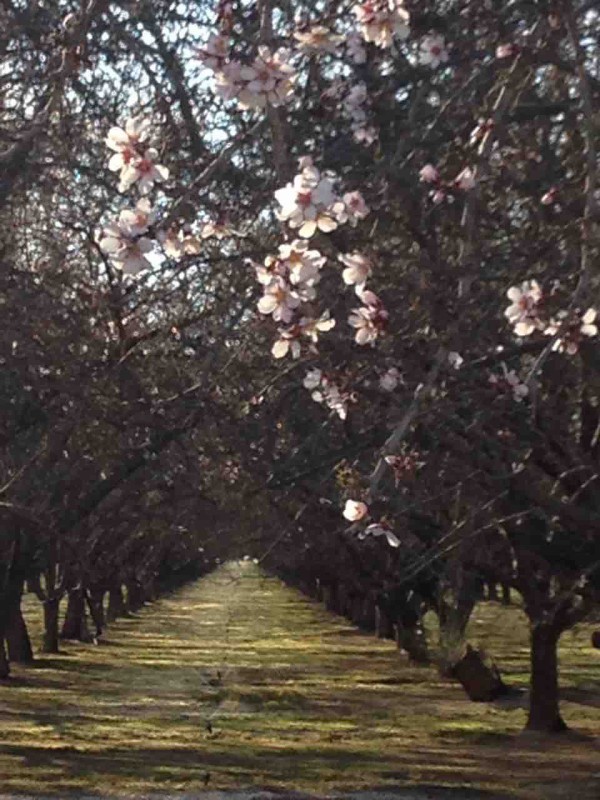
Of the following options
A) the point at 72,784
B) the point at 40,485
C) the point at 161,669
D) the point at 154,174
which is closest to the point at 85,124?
the point at 154,174

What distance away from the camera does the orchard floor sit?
17.4 metres

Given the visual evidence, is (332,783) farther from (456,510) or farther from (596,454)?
(596,454)

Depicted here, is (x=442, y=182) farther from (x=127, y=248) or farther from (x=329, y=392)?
(x=127, y=248)

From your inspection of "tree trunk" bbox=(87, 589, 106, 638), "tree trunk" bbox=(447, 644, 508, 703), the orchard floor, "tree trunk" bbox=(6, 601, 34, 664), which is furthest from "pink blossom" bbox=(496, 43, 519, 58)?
"tree trunk" bbox=(87, 589, 106, 638)

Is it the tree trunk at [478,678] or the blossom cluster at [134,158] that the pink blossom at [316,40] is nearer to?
the blossom cluster at [134,158]

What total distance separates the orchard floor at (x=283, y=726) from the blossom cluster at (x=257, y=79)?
12157mm

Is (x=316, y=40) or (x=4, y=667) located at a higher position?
(x=316, y=40)

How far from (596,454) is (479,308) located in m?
3.75

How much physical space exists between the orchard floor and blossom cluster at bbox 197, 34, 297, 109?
12157 millimetres

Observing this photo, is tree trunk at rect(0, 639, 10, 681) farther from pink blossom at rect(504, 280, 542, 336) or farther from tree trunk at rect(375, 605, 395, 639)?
pink blossom at rect(504, 280, 542, 336)

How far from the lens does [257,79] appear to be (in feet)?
15.9

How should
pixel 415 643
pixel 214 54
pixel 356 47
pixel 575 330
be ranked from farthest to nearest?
pixel 415 643 → pixel 356 47 → pixel 575 330 → pixel 214 54

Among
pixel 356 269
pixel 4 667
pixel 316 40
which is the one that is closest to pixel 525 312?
pixel 356 269

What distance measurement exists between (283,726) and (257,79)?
65.2 ft
